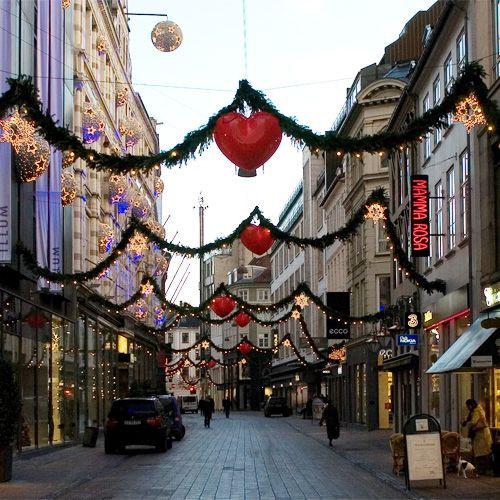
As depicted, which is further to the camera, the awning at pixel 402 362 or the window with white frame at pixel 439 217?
the awning at pixel 402 362

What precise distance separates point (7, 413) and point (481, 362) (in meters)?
9.13

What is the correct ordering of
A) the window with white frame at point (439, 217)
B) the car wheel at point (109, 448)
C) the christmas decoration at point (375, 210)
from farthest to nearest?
the window with white frame at point (439, 217), the car wheel at point (109, 448), the christmas decoration at point (375, 210)

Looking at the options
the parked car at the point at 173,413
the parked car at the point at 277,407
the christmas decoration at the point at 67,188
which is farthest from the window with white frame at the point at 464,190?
the parked car at the point at 277,407

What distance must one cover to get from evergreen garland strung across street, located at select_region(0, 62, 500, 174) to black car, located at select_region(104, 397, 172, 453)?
18053mm

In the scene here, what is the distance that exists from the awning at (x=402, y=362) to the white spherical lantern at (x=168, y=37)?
50.7 feet

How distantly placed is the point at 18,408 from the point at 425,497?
8.02 meters

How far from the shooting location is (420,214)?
3262cm

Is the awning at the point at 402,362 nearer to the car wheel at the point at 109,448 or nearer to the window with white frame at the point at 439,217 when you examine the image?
the window with white frame at the point at 439,217

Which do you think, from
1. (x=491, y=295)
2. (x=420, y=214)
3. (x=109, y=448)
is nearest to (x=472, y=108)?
(x=491, y=295)

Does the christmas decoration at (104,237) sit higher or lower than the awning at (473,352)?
higher

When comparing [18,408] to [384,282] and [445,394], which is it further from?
[384,282]

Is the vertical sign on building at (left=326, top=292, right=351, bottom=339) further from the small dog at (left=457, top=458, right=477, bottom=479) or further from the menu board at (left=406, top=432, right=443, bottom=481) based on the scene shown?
the menu board at (left=406, top=432, right=443, bottom=481)

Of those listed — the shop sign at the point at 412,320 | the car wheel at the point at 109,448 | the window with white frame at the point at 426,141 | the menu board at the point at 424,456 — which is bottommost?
the car wheel at the point at 109,448

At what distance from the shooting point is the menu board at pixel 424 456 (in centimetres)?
2014
